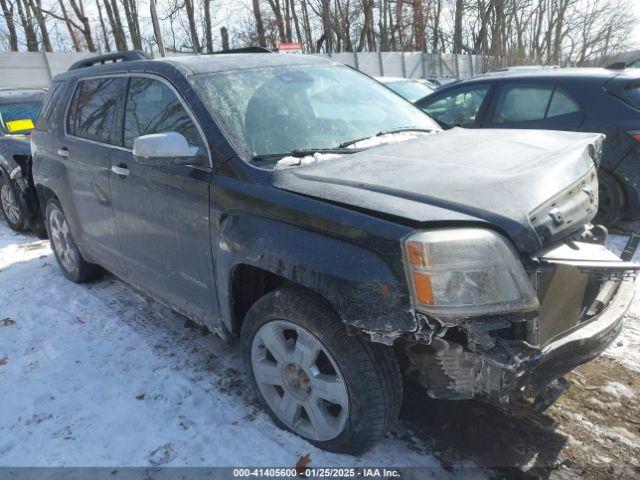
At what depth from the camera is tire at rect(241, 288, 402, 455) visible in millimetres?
2109

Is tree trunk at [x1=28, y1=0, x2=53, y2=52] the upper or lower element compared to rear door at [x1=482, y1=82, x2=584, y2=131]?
upper

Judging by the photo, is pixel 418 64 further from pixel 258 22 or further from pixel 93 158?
pixel 93 158

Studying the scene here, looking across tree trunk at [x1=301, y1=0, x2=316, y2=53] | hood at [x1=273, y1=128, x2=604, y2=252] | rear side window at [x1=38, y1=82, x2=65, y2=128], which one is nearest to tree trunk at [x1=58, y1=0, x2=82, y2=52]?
tree trunk at [x1=301, y1=0, x2=316, y2=53]

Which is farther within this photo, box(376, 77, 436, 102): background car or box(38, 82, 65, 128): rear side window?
box(376, 77, 436, 102): background car

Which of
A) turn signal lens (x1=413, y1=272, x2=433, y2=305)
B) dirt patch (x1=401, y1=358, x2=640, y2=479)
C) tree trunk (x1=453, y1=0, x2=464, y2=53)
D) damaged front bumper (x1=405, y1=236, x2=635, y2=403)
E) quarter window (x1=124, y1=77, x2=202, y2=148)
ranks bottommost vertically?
dirt patch (x1=401, y1=358, x2=640, y2=479)

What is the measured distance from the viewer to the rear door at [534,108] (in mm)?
5137

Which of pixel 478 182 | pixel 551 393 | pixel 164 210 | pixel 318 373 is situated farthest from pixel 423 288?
pixel 164 210

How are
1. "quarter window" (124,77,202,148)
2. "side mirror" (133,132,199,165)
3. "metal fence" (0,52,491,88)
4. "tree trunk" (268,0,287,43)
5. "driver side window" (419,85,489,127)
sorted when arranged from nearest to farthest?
"side mirror" (133,132,199,165) < "quarter window" (124,77,202,148) < "driver side window" (419,85,489,127) < "metal fence" (0,52,491,88) < "tree trunk" (268,0,287,43)

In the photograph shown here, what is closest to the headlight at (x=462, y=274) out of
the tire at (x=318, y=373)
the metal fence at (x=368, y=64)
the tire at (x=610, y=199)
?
the tire at (x=318, y=373)

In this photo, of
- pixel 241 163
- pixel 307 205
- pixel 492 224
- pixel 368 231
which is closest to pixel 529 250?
pixel 492 224

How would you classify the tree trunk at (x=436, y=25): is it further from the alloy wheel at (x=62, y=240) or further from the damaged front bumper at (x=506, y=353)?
the damaged front bumper at (x=506, y=353)

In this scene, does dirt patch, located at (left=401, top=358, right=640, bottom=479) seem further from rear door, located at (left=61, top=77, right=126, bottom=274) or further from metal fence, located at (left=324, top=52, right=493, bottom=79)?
metal fence, located at (left=324, top=52, right=493, bottom=79)

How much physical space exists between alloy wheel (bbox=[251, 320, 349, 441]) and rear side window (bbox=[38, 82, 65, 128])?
10.3 ft

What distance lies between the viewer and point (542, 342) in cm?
204
